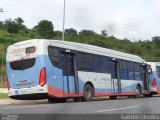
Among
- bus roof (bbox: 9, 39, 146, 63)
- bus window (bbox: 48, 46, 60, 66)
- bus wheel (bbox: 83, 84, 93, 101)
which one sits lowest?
bus wheel (bbox: 83, 84, 93, 101)

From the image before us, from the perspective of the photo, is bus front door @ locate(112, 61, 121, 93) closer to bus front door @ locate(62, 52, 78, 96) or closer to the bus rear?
bus front door @ locate(62, 52, 78, 96)

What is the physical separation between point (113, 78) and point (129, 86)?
2.71 meters

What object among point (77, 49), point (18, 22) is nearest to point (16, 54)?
point (77, 49)

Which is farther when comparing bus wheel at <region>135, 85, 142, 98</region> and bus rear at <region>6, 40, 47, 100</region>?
bus wheel at <region>135, 85, 142, 98</region>

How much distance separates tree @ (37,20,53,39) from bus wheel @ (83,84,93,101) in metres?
51.7

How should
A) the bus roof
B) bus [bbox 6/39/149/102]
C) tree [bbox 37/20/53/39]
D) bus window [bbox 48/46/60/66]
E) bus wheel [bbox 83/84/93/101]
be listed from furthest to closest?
tree [bbox 37/20/53/39]
bus wheel [bbox 83/84/93/101]
the bus roof
bus window [bbox 48/46/60/66]
bus [bbox 6/39/149/102]

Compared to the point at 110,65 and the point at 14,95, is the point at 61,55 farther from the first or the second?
the point at 110,65

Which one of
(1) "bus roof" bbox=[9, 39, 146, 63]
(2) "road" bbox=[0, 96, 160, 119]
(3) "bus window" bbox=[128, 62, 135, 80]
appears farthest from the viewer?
(3) "bus window" bbox=[128, 62, 135, 80]

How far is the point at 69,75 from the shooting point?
907 inches

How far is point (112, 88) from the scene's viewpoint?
27406mm

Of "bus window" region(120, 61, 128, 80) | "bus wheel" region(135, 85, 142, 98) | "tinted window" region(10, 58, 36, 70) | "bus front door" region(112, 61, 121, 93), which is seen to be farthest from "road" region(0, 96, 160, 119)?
"bus wheel" region(135, 85, 142, 98)

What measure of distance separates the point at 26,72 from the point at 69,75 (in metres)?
2.27

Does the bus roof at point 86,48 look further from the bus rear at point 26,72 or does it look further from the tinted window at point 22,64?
the tinted window at point 22,64

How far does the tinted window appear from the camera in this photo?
72.4ft
